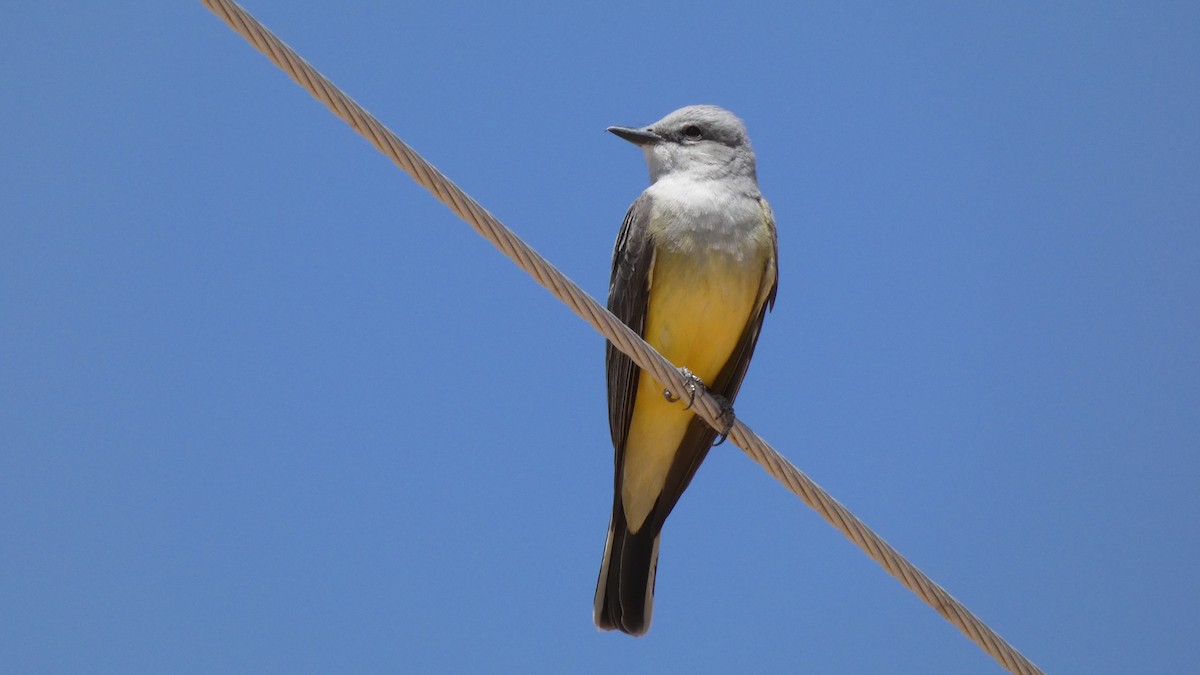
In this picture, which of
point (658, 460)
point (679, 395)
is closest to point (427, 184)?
point (679, 395)

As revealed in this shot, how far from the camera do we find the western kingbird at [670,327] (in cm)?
577

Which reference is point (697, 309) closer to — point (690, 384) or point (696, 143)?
point (690, 384)

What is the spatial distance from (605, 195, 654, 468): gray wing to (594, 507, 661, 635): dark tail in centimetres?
38

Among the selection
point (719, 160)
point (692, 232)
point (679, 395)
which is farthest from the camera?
point (719, 160)

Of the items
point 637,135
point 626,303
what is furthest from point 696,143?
point 626,303

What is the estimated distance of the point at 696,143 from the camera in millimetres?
6723

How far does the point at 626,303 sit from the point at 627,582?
1.34 metres

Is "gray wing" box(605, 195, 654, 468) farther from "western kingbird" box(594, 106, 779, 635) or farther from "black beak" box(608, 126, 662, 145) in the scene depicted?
"black beak" box(608, 126, 662, 145)

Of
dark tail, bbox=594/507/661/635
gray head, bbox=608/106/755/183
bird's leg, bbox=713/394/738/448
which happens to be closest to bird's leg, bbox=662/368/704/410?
bird's leg, bbox=713/394/738/448

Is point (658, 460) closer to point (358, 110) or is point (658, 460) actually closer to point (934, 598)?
point (934, 598)

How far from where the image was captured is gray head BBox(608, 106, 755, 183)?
258 inches

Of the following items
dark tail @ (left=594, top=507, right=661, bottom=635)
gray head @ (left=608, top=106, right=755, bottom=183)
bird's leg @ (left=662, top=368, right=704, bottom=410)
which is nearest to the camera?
bird's leg @ (left=662, top=368, right=704, bottom=410)

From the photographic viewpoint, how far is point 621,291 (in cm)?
589

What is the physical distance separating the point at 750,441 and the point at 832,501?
0.53m
